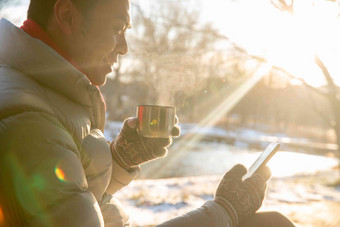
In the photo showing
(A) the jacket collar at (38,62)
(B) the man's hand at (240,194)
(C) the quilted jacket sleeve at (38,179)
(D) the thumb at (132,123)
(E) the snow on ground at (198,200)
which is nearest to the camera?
(C) the quilted jacket sleeve at (38,179)

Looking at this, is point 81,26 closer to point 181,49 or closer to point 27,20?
point 27,20

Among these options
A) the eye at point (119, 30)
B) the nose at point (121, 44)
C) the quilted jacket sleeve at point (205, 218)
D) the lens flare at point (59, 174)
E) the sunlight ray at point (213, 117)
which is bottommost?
the sunlight ray at point (213, 117)

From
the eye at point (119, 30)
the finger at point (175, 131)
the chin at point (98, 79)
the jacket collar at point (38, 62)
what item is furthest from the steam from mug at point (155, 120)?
the jacket collar at point (38, 62)

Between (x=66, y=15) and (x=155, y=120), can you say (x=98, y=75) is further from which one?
(x=155, y=120)

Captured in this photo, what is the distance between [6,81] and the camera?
1.05 meters

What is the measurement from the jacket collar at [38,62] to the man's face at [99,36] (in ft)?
0.49

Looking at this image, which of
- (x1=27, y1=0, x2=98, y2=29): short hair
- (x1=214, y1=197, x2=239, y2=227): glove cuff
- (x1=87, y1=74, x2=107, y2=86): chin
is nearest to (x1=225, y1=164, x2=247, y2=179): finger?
(x1=214, y1=197, x2=239, y2=227): glove cuff

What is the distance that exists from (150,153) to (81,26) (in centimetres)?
84

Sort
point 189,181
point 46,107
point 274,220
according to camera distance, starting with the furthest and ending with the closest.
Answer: point 189,181, point 274,220, point 46,107

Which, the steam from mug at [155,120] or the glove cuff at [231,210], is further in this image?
the steam from mug at [155,120]

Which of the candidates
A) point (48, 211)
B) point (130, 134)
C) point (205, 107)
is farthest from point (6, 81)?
point (205, 107)

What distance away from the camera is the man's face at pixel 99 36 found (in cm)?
135

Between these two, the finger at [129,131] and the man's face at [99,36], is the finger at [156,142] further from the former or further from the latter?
the man's face at [99,36]

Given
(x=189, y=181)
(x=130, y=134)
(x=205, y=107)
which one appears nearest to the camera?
(x=130, y=134)
